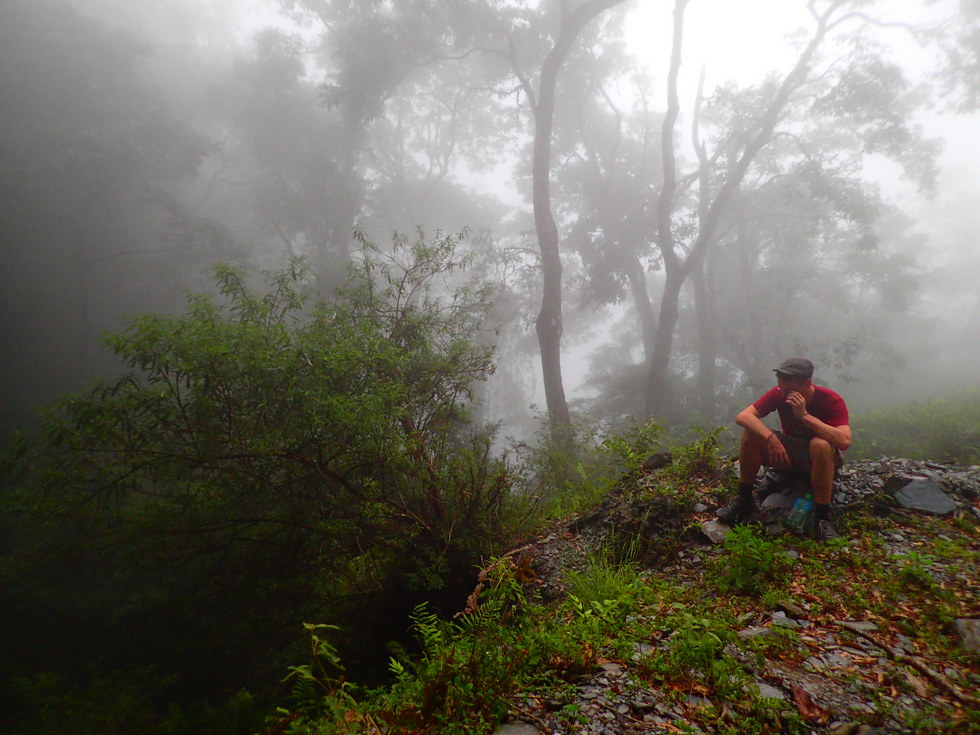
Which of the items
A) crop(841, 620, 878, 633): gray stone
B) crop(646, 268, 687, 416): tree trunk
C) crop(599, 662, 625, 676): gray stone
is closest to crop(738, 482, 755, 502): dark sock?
crop(841, 620, 878, 633): gray stone

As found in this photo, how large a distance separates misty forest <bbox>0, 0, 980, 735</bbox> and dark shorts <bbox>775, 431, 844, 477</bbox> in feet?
1.85

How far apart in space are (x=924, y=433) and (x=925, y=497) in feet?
24.0

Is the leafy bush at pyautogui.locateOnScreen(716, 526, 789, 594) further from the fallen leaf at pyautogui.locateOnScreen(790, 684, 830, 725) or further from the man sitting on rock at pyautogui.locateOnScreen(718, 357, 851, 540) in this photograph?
the fallen leaf at pyautogui.locateOnScreen(790, 684, 830, 725)

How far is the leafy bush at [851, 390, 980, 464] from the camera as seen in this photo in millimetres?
7199

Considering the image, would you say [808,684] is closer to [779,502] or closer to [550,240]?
[779,502]

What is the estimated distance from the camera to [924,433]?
8.41m

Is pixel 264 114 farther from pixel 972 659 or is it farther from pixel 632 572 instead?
pixel 972 659

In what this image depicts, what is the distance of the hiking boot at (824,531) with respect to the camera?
3.00 m

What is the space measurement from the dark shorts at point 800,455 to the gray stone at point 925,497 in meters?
0.64

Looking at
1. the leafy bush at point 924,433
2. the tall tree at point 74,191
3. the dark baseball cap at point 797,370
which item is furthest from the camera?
the tall tree at point 74,191

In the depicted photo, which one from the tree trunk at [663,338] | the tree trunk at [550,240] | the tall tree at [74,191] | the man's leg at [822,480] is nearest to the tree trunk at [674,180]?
the tree trunk at [663,338]

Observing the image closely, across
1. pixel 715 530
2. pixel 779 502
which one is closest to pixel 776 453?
pixel 779 502

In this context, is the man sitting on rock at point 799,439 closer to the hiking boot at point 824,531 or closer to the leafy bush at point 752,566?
the hiking boot at point 824,531

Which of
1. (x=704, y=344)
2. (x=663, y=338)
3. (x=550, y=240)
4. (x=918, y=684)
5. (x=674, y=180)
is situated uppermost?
(x=674, y=180)
